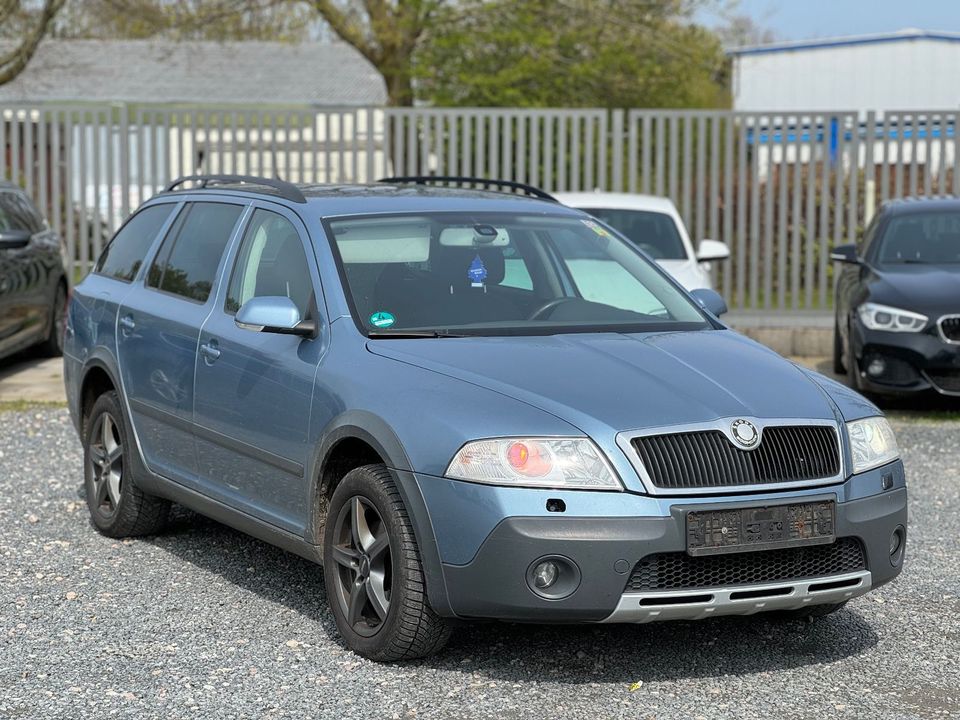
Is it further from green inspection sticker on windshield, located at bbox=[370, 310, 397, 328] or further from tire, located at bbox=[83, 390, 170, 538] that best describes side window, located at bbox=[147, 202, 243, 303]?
green inspection sticker on windshield, located at bbox=[370, 310, 397, 328]

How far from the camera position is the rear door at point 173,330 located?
6.54 m

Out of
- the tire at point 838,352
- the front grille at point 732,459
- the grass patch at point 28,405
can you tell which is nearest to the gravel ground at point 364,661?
the front grille at point 732,459

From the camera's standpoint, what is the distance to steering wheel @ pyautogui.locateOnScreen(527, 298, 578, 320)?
6043 millimetres

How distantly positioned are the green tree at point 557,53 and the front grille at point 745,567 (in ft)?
68.4

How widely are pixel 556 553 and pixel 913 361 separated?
6954mm

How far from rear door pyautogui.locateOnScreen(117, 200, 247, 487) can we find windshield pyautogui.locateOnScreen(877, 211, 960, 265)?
6.92 m

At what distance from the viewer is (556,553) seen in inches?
189

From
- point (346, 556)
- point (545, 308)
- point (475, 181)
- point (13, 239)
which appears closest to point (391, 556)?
point (346, 556)

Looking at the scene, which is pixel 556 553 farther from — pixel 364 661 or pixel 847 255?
pixel 847 255

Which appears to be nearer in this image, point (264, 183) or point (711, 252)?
point (264, 183)

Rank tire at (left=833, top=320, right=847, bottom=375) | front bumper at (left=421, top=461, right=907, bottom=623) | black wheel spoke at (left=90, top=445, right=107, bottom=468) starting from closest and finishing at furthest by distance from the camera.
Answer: front bumper at (left=421, top=461, right=907, bottom=623) → black wheel spoke at (left=90, top=445, right=107, bottom=468) → tire at (left=833, top=320, right=847, bottom=375)

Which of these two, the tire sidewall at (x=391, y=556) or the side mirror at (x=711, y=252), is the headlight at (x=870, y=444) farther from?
the side mirror at (x=711, y=252)

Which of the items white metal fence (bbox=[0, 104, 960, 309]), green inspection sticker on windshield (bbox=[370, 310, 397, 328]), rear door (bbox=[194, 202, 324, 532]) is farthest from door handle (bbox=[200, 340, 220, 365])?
white metal fence (bbox=[0, 104, 960, 309])

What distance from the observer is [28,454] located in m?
9.69
